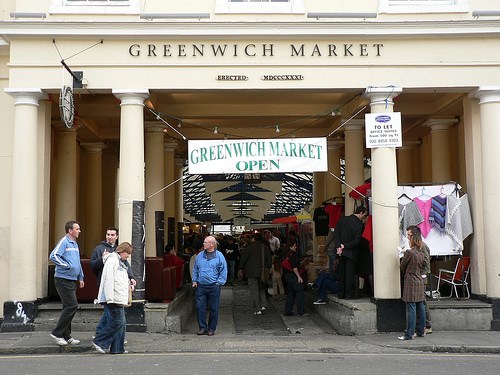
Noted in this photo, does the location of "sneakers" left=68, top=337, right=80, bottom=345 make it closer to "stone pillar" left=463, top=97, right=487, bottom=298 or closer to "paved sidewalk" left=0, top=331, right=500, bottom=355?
"paved sidewalk" left=0, top=331, right=500, bottom=355

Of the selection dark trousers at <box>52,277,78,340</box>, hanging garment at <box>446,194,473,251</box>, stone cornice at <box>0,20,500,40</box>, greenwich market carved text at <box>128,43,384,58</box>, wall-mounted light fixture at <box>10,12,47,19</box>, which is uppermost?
wall-mounted light fixture at <box>10,12,47,19</box>

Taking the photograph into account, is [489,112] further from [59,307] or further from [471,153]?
[59,307]

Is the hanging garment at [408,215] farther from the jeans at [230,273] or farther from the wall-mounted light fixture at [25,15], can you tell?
the jeans at [230,273]

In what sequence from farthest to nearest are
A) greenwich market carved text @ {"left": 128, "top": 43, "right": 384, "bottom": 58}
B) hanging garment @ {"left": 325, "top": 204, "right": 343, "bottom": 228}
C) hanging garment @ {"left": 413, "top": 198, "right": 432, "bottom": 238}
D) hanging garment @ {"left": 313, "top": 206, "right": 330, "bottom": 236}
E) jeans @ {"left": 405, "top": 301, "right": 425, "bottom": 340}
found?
hanging garment @ {"left": 313, "top": 206, "right": 330, "bottom": 236}
hanging garment @ {"left": 325, "top": 204, "right": 343, "bottom": 228}
hanging garment @ {"left": 413, "top": 198, "right": 432, "bottom": 238}
greenwich market carved text @ {"left": 128, "top": 43, "right": 384, "bottom": 58}
jeans @ {"left": 405, "top": 301, "right": 425, "bottom": 340}

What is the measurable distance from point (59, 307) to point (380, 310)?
5809 millimetres

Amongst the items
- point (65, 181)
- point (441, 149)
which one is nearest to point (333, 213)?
point (441, 149)

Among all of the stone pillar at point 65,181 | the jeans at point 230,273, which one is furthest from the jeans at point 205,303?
the jeans at point 230,273

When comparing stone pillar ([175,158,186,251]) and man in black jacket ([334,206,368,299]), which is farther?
stone pillar ([175,158,186,251])

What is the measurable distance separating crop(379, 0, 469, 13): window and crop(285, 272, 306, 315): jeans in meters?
5.80

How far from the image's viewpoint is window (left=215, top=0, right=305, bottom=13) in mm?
12711

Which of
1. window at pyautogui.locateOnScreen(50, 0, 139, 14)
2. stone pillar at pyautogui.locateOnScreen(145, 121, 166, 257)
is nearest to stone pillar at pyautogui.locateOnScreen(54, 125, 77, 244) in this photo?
stone pillar at pyautogui.locateOnScreen(145, 121, 166, 257)

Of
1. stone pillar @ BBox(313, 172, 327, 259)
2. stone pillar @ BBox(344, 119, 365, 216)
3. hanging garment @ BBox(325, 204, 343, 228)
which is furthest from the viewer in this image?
stone pillar @ BBox(313, 172, 327, 259)

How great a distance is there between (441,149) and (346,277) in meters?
5.39

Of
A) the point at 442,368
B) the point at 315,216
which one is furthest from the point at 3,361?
the point at 315,216
